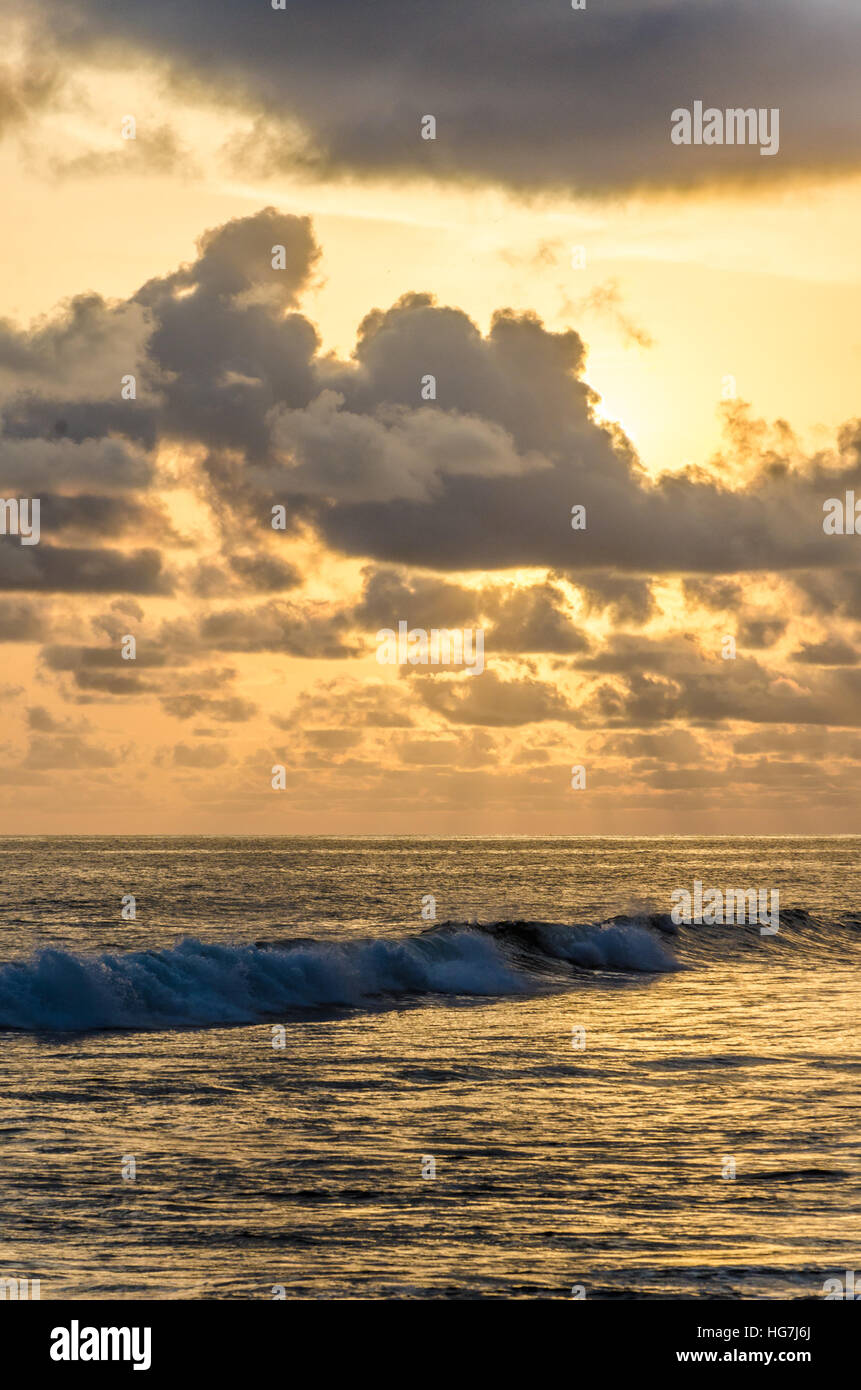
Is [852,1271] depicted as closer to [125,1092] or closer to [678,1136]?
[678,1136]

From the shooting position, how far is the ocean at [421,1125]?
543 inches

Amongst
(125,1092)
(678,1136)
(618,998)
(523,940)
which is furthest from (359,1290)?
(523,940)

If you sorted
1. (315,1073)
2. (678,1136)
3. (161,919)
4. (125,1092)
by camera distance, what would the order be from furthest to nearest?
(161,919)
(315,1073)
(125,1092)
(678,1136)

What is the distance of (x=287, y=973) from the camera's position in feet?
131

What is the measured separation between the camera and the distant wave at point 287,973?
110 ft

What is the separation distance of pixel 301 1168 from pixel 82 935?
42680mm

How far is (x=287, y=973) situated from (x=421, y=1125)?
20036 millimetres

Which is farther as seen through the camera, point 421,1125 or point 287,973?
point 287,973

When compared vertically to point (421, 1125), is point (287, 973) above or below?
below

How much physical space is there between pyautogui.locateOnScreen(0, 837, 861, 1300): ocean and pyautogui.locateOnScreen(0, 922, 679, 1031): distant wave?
0.10 metres

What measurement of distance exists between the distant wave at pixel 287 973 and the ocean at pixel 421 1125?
0.10 meters

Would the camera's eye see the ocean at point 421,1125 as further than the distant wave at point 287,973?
No
